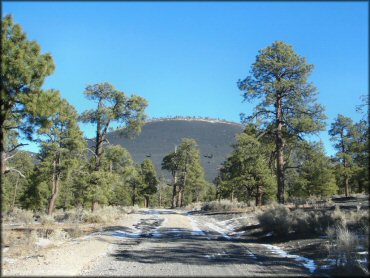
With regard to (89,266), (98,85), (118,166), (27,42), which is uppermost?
(98,85)

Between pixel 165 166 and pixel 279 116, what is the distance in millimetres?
51255

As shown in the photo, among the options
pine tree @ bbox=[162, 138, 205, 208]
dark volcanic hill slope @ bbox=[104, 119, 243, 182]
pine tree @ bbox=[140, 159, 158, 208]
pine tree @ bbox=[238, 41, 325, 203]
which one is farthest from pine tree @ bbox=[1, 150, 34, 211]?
dark volcanic hill slope @ bbox=[104, 119, 243, 182]

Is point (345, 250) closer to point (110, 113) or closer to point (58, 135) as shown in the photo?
point (110, 113)

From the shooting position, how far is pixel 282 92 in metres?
26.7

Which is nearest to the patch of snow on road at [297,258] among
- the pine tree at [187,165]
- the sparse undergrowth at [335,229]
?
the sparse undergrowth at [335,229]

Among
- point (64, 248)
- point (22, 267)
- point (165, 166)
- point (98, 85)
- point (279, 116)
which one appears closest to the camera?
point (22, 267)

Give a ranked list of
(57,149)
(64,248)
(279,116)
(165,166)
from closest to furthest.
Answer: (64,248) < (279,116) < (57,149) < (165,166)

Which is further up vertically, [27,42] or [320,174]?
[27,42]

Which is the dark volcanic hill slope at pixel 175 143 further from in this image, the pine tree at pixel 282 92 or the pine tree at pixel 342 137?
the pine tree at pixel 282 92

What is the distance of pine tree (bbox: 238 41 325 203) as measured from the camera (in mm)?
26094

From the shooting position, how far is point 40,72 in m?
14.3

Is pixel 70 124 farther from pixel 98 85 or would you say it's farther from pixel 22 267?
pixel 22 267

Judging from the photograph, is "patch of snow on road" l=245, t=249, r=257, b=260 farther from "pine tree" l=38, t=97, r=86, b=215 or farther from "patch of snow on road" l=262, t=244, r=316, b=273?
"pine tree" l=38, t=97, r=86, b=215

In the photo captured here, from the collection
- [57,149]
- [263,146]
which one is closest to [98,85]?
[57,149]
